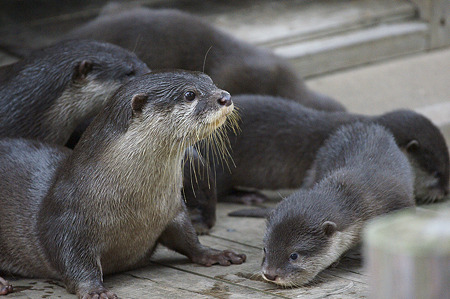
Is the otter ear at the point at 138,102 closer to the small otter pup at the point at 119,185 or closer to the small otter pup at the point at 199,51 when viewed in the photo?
the small otter pup at the point at 119,185

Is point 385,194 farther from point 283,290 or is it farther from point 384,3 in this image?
point 384,3

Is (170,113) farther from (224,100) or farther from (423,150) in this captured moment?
(423,150)

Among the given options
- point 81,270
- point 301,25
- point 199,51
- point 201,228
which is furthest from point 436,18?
point 81,270

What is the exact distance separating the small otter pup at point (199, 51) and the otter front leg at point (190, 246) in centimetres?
159

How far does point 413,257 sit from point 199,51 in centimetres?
364

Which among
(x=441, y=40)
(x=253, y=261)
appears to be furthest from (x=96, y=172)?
(x=441, y=40)

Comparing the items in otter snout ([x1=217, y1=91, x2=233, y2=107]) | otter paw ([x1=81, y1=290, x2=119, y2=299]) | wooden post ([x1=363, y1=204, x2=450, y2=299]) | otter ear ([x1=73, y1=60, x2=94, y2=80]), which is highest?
otter ear ([x1=73, y1=60, x2=94, y2=80])

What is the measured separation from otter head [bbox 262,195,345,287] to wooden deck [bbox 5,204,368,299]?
2.1 inches

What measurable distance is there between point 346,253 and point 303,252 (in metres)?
0.38

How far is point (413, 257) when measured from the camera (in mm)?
1817

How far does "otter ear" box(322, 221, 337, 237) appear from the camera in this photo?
336 centimetres

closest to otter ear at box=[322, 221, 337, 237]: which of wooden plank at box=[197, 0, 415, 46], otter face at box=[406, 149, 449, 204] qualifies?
otter face at box=[406, 149, 449, 204]

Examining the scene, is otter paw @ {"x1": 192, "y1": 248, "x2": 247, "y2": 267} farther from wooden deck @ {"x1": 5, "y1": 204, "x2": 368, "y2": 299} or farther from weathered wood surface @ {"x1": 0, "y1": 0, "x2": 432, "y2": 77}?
weathered wood surface @ {"x1": 0, "y1": 0, "x2": 432, "y2": 77}

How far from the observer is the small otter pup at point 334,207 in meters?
3.32
